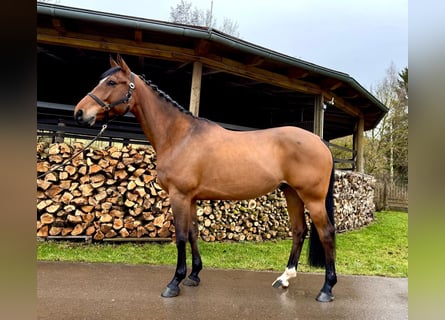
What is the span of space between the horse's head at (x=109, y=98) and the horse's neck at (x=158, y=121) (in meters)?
0.15

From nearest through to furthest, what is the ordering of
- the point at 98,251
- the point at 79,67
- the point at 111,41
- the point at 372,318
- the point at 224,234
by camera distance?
the point at 372,318
the point at 98,251
the point at 111,41
the point at 224,234
the point at 79,67

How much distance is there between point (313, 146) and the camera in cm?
325

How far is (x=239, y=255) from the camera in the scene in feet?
15.5

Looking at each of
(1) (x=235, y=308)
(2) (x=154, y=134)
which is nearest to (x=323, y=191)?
(1) (x=235, y=308)

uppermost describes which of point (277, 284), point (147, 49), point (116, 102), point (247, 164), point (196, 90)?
point (147, 49)

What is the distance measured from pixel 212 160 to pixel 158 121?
2.35 feet

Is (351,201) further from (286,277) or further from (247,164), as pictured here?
(247,164)

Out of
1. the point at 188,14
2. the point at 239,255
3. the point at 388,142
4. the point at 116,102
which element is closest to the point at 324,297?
the point at 239,255

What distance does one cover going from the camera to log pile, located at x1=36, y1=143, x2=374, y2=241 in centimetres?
483

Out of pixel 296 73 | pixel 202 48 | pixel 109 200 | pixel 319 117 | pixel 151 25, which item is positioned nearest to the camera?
pixel 151 25

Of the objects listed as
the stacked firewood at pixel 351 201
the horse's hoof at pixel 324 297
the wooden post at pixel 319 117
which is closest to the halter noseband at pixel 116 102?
the horse's hoof at pixel 324 297
